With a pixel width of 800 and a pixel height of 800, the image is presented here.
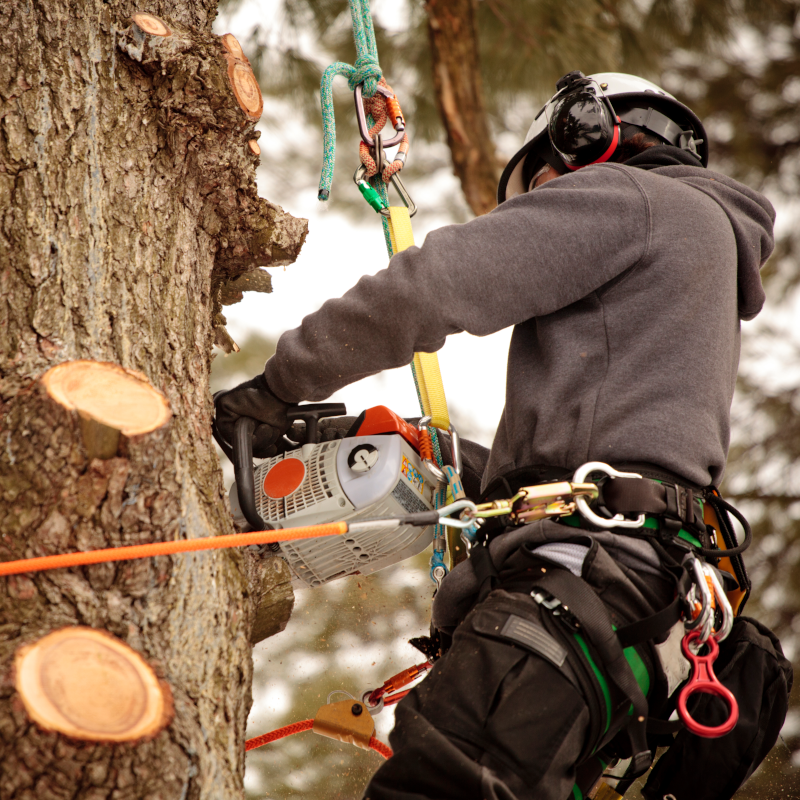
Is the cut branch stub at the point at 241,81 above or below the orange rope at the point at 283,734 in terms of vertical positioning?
above

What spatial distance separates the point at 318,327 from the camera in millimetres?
1472

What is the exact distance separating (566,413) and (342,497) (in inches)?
19.3

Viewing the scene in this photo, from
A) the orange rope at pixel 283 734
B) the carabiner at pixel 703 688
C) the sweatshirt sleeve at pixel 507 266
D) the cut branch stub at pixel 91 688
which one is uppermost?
the sweatshirt sleeve at pixel 507 266

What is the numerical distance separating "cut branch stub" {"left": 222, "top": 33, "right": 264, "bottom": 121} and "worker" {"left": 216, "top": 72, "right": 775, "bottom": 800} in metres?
0.46

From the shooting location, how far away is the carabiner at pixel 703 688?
1.15 metres

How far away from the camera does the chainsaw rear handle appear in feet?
4.96

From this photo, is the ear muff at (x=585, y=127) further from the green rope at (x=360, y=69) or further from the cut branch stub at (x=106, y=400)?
the cut branch stub at (x=106, y=400)

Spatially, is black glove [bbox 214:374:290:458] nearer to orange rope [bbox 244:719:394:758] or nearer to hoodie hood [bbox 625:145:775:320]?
orange rope [bbox 244:719:394:758]

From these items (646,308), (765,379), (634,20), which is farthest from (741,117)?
(646,308)

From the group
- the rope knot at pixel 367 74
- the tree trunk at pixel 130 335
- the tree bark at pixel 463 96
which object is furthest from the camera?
the tree bark at pixel 463 96

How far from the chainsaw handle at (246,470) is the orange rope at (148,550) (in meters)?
0.40

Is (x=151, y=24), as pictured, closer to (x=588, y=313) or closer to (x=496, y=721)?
(x=588, y=313)

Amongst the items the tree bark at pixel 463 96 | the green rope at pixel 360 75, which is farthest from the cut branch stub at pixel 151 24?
the tree bark at pixel 463 96

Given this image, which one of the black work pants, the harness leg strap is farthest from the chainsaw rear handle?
the harness leg strap
